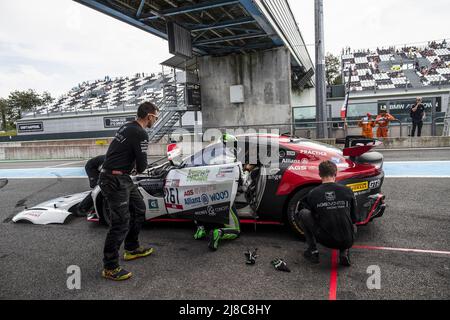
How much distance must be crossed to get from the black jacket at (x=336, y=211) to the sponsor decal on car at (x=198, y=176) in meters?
1.53

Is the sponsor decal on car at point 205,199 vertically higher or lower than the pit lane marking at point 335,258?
higher

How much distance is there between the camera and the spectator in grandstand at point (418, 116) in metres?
12.6

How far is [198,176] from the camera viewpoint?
14.0ft

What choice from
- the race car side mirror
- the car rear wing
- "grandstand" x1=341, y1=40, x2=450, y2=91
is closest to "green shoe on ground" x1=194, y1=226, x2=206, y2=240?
the race car side mirror

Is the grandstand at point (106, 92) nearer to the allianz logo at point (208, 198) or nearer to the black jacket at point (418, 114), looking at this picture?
the black jacket at point (418, 114)

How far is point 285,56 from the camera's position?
51.4ft

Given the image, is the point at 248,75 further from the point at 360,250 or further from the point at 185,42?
the point at 360,250

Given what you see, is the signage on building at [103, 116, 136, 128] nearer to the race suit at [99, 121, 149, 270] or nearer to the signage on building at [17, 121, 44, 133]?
the signage on building at [17, 121, 44, 133]

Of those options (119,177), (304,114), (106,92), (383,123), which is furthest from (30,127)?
(119,177)

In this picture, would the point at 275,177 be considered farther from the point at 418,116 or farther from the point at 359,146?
the point at 418,116

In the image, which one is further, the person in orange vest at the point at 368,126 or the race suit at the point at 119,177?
the person in orange vest at the point at 368,126

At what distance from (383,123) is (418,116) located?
1.36 m

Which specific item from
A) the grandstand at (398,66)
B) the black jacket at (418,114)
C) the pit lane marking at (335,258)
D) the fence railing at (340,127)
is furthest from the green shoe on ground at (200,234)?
the grandstand at (398,66)

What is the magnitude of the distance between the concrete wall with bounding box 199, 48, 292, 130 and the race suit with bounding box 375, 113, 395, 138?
4055 millimetres
